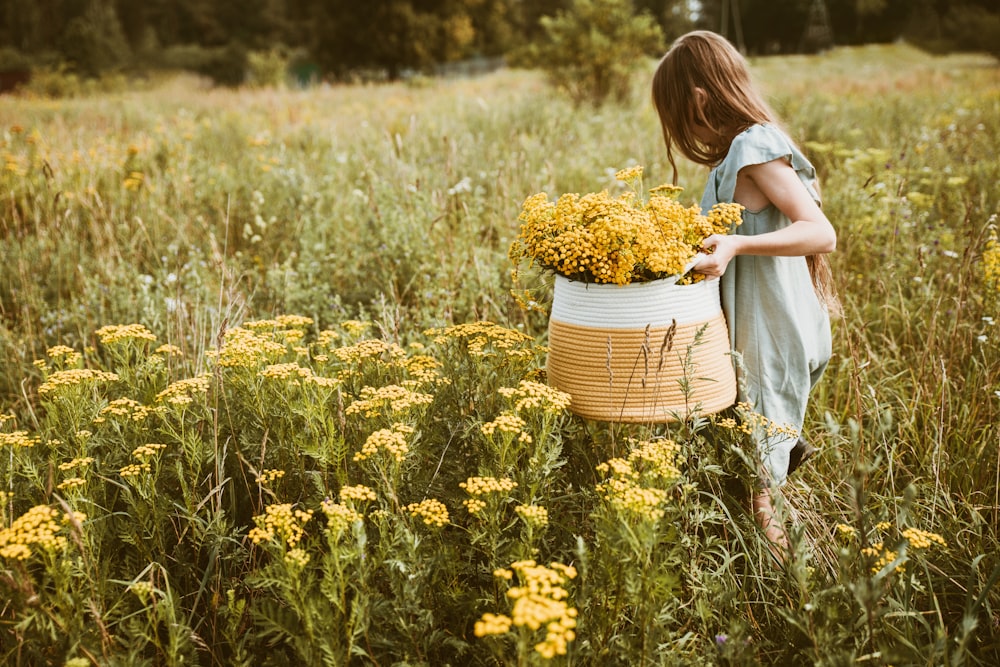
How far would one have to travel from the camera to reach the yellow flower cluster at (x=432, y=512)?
1.48 m

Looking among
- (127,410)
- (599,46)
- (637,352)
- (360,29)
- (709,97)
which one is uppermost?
(360,29)

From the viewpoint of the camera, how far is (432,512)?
5.03 feet

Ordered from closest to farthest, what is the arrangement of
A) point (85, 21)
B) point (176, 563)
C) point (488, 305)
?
point (176, 563) → point (488, 305) → point (85, 21)

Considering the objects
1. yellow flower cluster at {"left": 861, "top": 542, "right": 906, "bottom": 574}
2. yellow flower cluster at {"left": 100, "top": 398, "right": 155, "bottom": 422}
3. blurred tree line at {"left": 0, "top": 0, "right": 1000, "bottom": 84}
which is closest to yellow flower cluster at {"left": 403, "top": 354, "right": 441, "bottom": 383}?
yellow flower cluster at {"left": 100, "top": 398, "right": 155, "bottom": 422}

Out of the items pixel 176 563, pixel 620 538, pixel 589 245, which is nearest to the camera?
pixel 620 538

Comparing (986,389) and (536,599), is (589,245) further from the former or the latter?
(986,389)

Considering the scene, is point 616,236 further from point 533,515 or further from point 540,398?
point 533,515

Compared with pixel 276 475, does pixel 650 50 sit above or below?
above

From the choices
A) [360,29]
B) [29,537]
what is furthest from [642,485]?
[360,29]

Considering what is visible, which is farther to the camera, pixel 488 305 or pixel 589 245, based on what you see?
pixel 488 305

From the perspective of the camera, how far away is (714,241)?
1.86 meters

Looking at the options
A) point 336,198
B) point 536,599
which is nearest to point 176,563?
point 536,599

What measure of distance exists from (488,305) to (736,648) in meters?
2.09

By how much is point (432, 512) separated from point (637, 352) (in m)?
0.71
